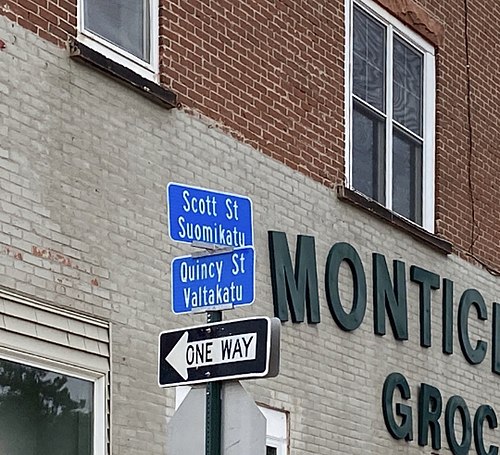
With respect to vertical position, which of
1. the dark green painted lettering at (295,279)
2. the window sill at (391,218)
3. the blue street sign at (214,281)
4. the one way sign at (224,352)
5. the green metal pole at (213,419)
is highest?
the window sill at (391,218)

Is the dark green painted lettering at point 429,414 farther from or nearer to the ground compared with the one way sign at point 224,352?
farther from the ground

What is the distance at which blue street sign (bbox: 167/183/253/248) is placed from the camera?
284 inches

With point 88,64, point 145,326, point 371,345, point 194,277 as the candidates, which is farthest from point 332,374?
point 194,277

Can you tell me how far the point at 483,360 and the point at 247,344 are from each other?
8.81m

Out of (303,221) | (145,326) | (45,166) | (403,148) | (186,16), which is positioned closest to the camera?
(45,166)

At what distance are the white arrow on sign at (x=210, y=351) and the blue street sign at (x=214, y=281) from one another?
6.1 inches

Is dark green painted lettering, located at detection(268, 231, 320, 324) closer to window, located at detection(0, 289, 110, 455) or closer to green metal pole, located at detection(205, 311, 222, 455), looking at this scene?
window, located at detection(0, 289, 110, 455)

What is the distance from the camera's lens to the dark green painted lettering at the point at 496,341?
1564 centimetres

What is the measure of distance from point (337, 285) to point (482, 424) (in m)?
2.95

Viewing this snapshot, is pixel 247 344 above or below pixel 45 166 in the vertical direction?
below

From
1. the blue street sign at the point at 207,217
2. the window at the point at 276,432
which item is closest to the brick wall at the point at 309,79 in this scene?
the window at the point at 276,432

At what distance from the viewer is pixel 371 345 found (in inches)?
535

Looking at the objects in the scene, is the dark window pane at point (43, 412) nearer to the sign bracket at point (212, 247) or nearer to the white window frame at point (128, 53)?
the white window frame at point (128, 53)

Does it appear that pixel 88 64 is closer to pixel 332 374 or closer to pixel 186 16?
pixel 186 16
